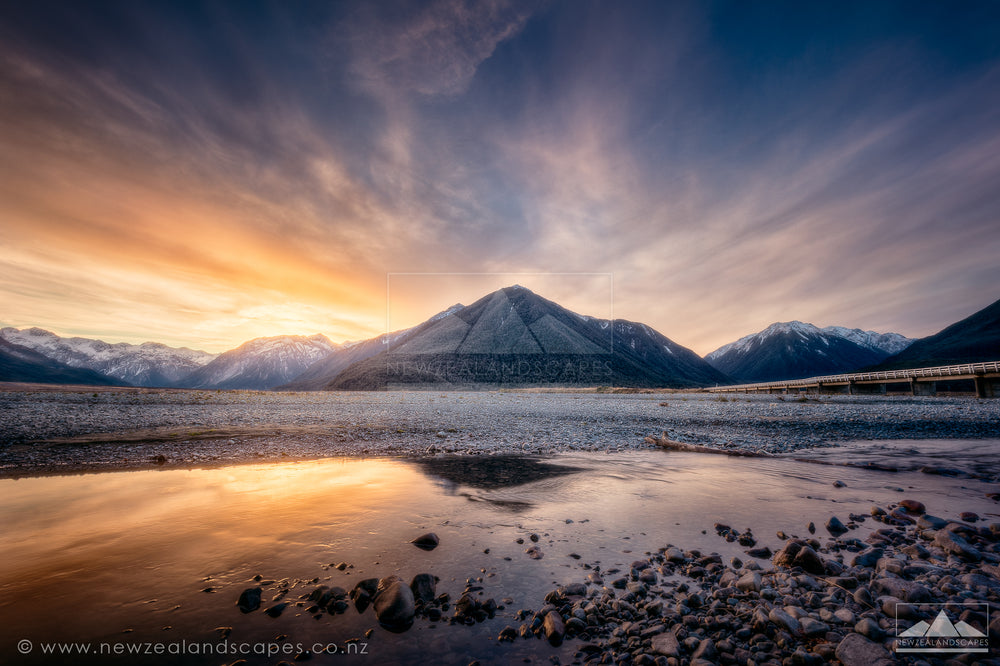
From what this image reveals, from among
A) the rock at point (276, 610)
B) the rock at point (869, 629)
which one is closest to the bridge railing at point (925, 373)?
the rock at point (869, 629)

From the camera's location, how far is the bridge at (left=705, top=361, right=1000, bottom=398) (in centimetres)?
4419

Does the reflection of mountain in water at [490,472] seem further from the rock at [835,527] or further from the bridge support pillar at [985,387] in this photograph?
the bridge support pillar at [985,387]

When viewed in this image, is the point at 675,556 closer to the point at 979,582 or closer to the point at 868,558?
the point at 868,558

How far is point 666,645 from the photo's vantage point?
13.0 feet

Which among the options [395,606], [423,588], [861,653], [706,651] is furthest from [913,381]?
[395,606]

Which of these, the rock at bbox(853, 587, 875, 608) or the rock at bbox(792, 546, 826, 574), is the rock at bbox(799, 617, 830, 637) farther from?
the rock at bbox(792, 546, 826, 574)

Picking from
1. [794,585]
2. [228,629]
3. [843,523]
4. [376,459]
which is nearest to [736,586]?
[794,585]

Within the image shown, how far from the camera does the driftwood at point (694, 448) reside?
14508mm

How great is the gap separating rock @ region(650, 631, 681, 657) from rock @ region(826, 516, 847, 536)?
203 inches

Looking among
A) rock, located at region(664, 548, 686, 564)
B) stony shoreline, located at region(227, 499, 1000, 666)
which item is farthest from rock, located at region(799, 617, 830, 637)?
rock, located at region(664, 548, 686, 564)

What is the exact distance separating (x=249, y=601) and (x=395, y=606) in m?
1.98

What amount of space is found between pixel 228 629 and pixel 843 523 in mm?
10328

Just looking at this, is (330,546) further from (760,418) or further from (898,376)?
(898,376)

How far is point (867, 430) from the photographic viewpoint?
797 inches
